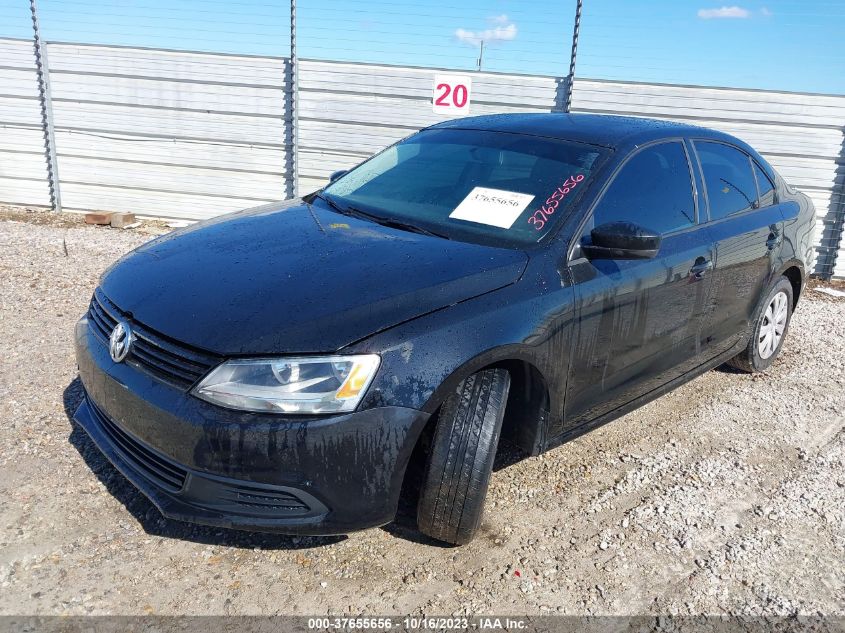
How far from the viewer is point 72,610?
220cm

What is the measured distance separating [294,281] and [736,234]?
261 cm

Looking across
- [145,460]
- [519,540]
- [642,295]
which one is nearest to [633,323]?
[642,295]

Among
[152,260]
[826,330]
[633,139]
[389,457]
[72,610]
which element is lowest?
[826,330]

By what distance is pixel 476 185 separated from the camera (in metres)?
3.19

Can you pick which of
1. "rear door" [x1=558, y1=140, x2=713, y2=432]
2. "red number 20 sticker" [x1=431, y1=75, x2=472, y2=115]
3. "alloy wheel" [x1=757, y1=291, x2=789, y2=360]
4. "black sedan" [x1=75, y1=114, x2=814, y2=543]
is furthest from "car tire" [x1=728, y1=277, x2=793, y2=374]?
"red number 20 sticker" [x1=431, y1=75, x2=472, y2=115]

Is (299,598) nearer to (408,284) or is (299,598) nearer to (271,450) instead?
(271,450)

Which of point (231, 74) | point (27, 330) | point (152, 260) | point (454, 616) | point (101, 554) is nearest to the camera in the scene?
point (454, 616)

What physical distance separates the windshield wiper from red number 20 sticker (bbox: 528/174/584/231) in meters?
0.39

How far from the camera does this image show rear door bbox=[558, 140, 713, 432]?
2836mm

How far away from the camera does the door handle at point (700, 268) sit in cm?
335

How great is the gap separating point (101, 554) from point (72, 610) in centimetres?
28

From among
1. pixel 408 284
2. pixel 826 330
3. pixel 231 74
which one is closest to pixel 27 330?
pixel 408 284

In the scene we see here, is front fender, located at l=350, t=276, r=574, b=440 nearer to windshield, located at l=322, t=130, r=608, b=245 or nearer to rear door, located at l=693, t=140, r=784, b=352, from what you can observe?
windshield, located at l=322, t=130, r=608, b=245

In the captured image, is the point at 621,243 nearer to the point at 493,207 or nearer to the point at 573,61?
the point at 493,207
